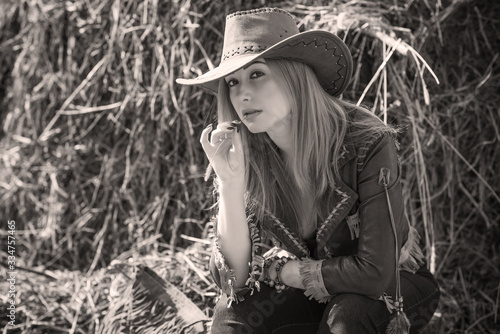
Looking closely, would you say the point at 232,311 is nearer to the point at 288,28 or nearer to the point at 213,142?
the point at 213,142

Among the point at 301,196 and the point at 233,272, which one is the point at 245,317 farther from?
the point at 301,196

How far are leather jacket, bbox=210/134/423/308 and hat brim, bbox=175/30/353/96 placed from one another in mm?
221

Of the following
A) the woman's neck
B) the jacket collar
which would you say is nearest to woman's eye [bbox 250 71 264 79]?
the woman's neck

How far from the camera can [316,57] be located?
178cm

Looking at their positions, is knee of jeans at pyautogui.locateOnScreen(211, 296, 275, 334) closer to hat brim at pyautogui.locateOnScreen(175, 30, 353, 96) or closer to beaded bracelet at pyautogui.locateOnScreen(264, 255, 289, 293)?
beaded bracelet at pyautogui.locateOnScreen(264, 255, 289, 293)

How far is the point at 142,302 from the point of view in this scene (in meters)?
2.19

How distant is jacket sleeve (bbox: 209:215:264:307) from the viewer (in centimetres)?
177

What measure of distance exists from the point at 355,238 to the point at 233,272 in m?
0.34

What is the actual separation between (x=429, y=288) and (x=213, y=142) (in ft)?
2.29

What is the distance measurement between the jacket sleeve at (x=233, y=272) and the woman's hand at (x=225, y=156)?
0.14 metres

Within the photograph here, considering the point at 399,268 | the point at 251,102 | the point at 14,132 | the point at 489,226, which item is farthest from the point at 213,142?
the point at 14,132

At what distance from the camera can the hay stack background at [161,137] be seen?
92.6 inches

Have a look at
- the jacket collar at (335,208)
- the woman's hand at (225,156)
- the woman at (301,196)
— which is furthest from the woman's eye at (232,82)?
the jacket collar at (335,208)

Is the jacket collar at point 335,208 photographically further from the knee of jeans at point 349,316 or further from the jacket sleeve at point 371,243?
the knee of jeans at point 349,316
